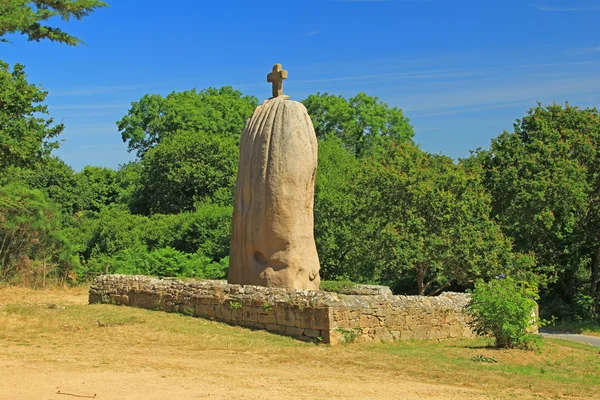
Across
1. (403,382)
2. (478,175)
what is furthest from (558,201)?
(403,382)

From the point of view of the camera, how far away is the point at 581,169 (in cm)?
2895

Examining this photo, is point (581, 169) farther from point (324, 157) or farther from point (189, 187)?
point (189, 187)

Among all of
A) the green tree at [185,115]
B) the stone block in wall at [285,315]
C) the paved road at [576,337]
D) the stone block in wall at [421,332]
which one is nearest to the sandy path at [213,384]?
the stone block in wall at [285,315]

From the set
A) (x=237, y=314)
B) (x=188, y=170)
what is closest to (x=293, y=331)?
(x=237, y=314)

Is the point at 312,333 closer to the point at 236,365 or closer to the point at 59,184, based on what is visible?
the point at 236,365

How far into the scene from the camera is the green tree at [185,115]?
47.2 m

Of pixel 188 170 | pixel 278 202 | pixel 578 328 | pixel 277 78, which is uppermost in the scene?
pixel 188 170

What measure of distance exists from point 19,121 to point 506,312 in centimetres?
1410

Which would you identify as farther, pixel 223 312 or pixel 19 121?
pixel 19 121

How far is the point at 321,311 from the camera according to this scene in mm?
13977

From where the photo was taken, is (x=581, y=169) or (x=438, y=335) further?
(x=581, y=169)

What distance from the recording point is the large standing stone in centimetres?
1628

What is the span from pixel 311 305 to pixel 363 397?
4.71 m

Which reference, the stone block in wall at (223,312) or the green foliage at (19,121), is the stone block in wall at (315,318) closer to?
the stone block in wall at (223,312)
